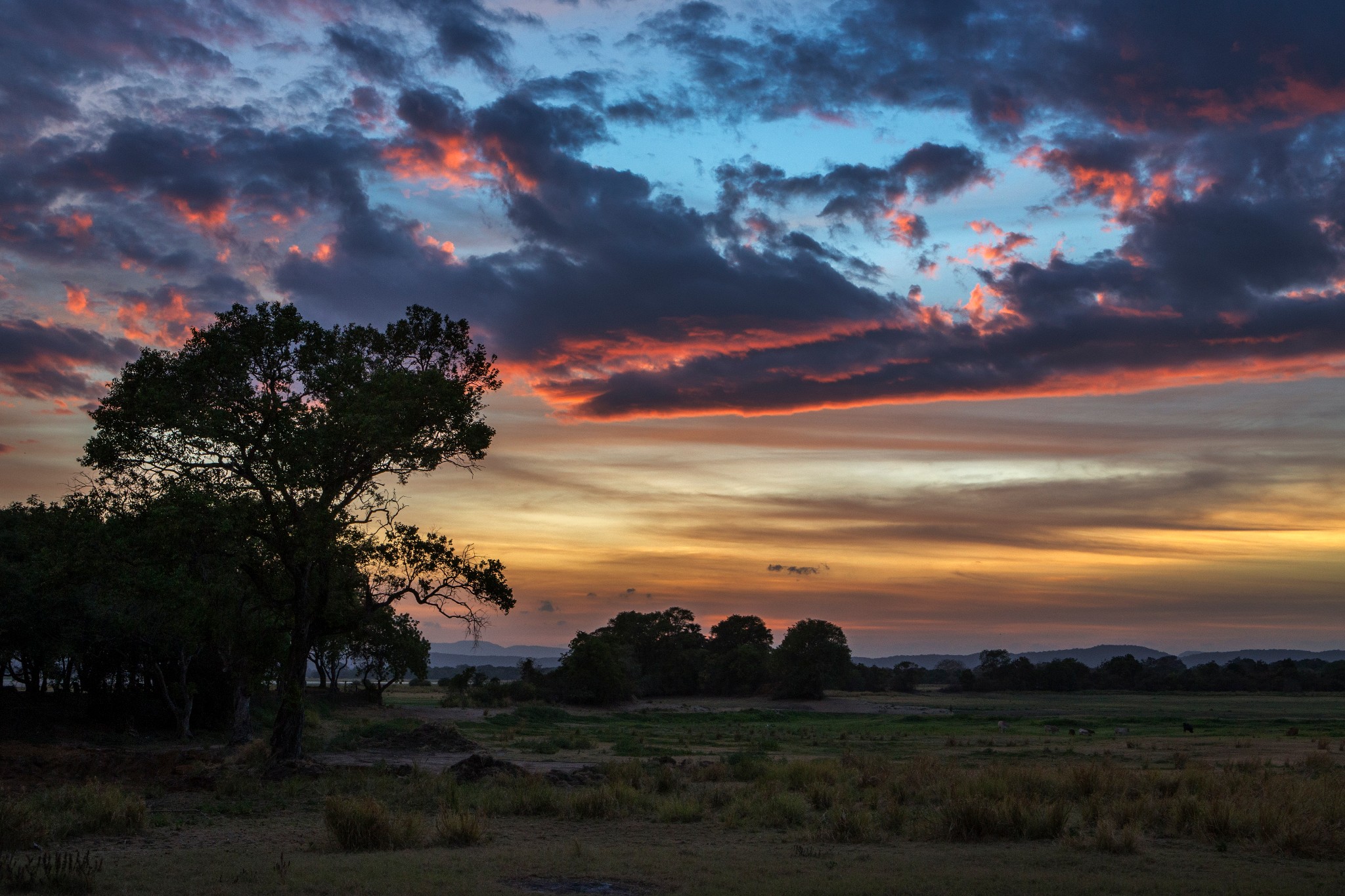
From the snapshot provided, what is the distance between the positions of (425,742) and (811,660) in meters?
77.4

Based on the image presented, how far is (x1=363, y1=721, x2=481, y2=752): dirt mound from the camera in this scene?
34844 millimetres

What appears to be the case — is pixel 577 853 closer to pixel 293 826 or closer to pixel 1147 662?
pixel 293 826

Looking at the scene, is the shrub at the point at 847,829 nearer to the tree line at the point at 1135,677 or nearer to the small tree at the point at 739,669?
the small tree at the point at 739,669

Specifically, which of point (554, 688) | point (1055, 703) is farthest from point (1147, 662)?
point (554, 688)

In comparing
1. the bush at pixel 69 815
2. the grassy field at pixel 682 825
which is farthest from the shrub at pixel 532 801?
the bush at pixel 69 815

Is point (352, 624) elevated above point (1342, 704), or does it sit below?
above

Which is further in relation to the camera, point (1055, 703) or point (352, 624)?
point (1055, 703)

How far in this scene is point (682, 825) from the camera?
Result: 19.0 m

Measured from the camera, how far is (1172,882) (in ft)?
41.4

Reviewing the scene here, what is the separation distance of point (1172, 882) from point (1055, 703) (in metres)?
111

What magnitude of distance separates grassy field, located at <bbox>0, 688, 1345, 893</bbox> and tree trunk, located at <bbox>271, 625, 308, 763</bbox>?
1161mm

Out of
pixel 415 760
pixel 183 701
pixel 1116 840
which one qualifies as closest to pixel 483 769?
pixel 415 760

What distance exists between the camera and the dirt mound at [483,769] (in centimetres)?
2481

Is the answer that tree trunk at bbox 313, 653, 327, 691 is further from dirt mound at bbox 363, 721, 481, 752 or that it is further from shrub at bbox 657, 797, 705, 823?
shrub at bbox 657, 797, 705, 823
